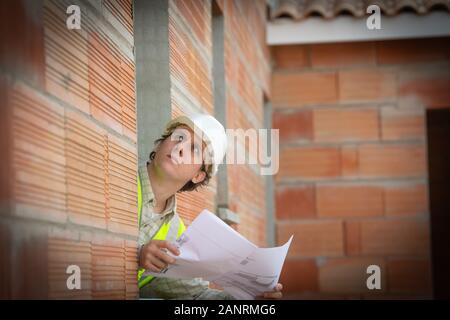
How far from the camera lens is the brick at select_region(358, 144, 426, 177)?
240 inches

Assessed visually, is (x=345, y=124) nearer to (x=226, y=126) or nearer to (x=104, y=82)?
(x=226, y=126)

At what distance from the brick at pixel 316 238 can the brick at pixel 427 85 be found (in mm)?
996

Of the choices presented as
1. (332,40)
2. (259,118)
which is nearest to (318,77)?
(332,40)

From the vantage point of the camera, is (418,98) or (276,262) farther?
(418,98)

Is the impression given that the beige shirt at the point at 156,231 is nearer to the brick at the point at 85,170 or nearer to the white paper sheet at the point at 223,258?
the white paper sheet at the point at 223,258

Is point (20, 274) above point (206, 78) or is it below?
below

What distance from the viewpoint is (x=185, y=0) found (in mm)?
3189

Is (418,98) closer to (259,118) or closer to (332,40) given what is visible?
(332,40)

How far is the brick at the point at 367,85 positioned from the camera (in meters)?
6.15

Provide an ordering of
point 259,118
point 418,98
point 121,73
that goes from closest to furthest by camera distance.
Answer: point 121,73, point 259,118, point 418,98
